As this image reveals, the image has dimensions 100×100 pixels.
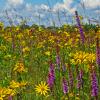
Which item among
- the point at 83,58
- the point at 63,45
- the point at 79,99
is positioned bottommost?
the point at 79,99

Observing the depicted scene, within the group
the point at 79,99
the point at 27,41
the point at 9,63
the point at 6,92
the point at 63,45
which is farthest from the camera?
the point at 27,41

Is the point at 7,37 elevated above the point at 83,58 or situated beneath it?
elevated above

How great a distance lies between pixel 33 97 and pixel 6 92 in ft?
5.47

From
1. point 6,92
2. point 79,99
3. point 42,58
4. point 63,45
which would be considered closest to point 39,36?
point 63,45

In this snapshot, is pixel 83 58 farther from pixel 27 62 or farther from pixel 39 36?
pixel 39 36

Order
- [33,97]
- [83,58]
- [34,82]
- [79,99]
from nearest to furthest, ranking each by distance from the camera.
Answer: [83,58] → [79,99] → [33,97] → [34,82]

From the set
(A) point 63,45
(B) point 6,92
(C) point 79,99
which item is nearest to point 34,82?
(C) point 79,99

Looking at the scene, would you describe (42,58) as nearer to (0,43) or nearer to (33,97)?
(0,43)

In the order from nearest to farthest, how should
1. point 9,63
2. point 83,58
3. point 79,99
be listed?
point 83,58, point 79,99, point 9,63

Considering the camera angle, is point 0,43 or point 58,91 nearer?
point 58,91

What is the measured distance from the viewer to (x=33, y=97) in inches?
222

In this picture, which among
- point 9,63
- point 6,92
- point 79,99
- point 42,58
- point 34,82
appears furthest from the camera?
point 42,58

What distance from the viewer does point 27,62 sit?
28.0 feet

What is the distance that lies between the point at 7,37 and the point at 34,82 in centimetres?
449
